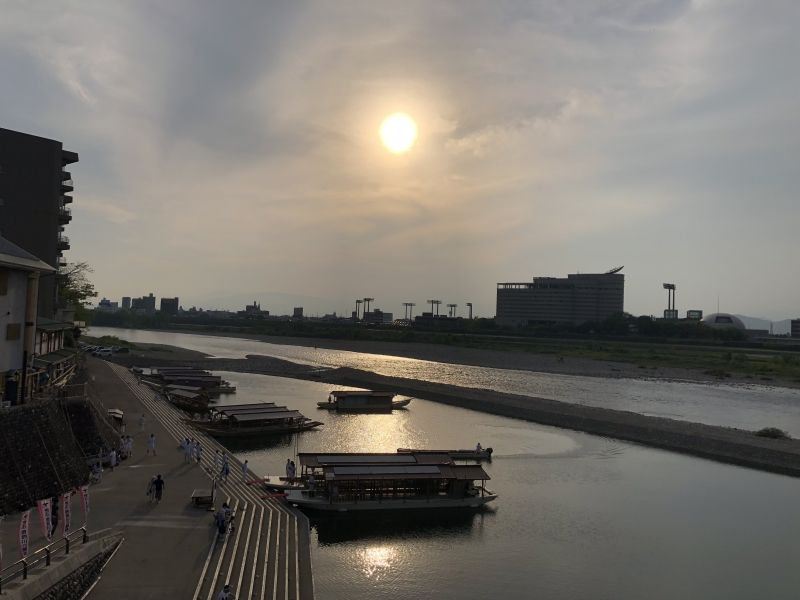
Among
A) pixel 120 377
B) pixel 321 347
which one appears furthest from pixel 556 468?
pixel 321 347

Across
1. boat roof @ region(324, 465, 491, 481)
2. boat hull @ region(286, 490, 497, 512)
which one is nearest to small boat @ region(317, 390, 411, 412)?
boat roof @ region(324, 465, 491, 481)

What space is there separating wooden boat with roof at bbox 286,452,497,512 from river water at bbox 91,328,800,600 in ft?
2.72

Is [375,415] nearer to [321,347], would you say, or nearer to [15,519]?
[15,519]

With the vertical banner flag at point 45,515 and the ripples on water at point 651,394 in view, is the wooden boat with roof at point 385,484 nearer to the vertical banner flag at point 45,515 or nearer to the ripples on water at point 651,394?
the vertical banner flag at point 45,515

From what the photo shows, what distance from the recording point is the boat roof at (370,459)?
114 ft

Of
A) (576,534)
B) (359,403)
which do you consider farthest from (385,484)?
(359,403)

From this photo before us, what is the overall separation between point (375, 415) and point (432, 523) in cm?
3475

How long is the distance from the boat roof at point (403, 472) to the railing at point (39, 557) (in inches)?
562

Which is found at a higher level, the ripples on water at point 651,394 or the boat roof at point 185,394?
the boat roof at point 185,394

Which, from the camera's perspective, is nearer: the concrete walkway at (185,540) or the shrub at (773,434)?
the concrete walkway at (185,540)

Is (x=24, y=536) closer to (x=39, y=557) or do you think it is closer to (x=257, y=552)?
(x=39, y=557)

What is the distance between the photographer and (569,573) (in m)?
26.0

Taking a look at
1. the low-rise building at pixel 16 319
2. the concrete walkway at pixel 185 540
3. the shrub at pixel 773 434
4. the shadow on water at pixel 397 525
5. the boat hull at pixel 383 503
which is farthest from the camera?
the shrub at pixel 773 434

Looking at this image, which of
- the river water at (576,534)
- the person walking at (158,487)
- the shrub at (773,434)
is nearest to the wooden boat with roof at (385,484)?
the river water at (576,534)
